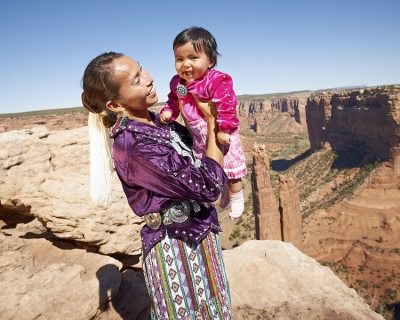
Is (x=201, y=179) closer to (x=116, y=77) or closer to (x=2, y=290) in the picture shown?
(x=116, y=77)

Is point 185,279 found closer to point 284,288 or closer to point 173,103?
point 173,103

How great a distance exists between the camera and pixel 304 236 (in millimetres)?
28391

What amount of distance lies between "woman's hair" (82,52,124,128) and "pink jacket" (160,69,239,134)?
2.02ft

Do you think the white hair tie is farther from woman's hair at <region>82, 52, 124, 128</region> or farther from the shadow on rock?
the shadow on rock

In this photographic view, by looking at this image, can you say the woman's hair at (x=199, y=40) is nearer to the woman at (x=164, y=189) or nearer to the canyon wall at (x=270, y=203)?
the woman at (x=164, y=189)

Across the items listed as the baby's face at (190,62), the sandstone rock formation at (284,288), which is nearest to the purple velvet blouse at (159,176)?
the baby's face at (190,62)

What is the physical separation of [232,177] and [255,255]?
3.91m

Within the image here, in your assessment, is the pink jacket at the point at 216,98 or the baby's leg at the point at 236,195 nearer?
the pink jacket at the point at 216,98

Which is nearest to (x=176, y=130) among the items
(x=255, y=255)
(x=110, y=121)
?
(x=110, y=121)

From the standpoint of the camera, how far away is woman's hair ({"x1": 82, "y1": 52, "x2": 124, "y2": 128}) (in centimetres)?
181

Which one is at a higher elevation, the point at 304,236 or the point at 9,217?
the point at 9,217

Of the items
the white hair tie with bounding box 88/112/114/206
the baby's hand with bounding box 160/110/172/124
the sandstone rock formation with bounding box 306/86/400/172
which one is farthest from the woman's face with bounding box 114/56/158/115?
the sandstone rock formation with bounding box 306/86/400/172

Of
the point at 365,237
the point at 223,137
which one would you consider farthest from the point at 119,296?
the point at 365,237

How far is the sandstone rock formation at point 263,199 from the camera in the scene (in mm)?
23562
